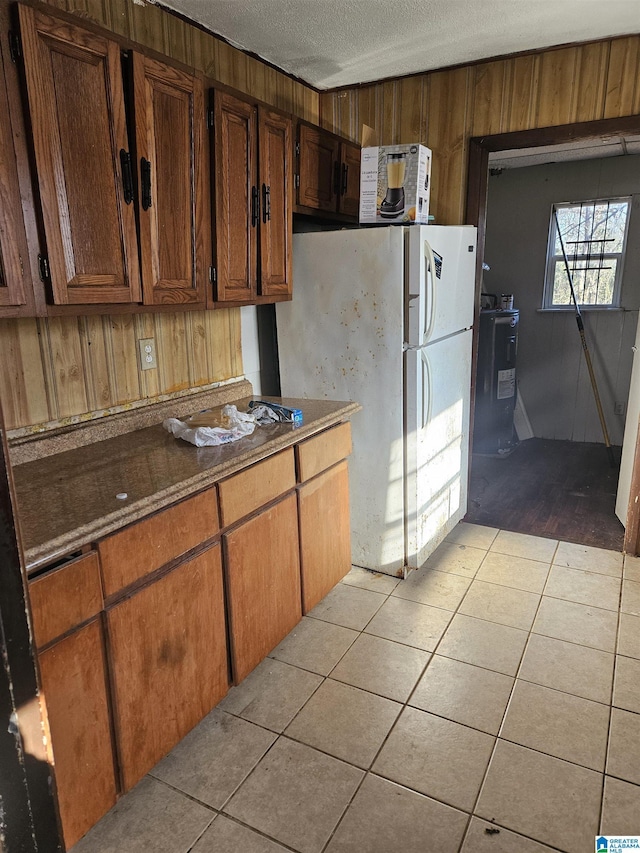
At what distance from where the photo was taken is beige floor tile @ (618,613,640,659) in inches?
88.5

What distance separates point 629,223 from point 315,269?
3.20 m

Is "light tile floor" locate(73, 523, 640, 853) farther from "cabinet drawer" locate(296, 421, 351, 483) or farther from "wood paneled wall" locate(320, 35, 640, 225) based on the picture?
"wood paneled wall" locate(320, 35, 640, 225)

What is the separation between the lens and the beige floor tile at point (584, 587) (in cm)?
260

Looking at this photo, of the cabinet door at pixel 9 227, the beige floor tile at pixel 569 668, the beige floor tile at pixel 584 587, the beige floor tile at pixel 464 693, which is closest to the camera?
the cabinet door at pixel 9 227

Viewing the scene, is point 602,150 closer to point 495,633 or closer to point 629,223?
point 629,223

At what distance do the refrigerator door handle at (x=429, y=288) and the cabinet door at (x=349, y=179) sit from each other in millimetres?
653

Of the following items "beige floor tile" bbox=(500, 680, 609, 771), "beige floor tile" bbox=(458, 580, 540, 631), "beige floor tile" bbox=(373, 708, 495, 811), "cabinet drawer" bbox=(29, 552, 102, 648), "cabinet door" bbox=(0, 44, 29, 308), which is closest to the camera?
"cabinet drawer" bbox=(29, 552, 102, 648)

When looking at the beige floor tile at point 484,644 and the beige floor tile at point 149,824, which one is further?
Result: the beige floor tile at point 484,644

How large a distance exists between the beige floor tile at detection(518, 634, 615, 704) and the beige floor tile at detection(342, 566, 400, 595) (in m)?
0.69

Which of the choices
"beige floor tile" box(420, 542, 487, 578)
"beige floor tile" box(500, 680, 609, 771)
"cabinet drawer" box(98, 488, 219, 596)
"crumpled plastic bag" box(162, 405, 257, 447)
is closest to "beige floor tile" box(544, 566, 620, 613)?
"beige floor tile" box(420, 542, 487, 578)

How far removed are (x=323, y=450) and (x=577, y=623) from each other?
1.31 metres

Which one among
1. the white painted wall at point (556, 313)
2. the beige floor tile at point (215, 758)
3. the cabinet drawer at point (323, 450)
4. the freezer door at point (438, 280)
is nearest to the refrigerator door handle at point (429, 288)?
the freezer door at point (438, 280)

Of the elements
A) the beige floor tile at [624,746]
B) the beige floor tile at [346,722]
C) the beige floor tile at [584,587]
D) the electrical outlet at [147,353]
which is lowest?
the beige floor tile at [346,722]

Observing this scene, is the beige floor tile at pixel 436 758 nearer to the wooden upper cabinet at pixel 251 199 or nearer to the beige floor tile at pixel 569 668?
the beige floor tile at pixel 569 668
